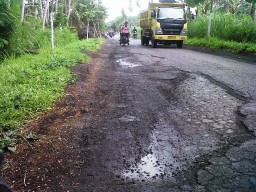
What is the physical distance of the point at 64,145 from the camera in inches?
114

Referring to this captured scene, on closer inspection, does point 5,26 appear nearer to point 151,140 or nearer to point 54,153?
point 54,153

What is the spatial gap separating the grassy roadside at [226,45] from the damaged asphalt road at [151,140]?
6257 mm

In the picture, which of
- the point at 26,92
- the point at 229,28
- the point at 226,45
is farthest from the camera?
the point at 229,28

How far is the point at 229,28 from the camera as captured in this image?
14.1 metres

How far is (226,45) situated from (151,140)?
433 inches

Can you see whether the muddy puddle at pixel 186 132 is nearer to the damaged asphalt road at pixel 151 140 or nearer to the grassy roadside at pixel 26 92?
the damaged asphalt road at pixel 151 140

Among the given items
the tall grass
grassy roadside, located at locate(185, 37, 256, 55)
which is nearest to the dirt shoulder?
grassy roadside, located at locate(185, 37, 256, 55)

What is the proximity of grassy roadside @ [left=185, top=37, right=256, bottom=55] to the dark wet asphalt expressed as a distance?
243 inches

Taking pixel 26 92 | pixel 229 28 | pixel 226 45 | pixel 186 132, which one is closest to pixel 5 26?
pixel 26 92

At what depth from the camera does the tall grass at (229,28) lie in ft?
41.1

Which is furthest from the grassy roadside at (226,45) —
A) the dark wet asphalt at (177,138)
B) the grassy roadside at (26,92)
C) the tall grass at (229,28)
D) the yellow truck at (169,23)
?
the grassy roadside at (26,92)

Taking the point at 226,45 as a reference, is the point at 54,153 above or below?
below

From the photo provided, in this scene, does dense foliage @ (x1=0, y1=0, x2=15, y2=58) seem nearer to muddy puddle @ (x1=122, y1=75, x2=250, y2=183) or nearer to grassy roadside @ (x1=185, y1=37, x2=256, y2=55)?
muddy puddle @ (x1=122, y1=75, x2=250, y2=183)

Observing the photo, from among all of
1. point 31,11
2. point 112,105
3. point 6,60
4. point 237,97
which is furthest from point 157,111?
point 31,11
